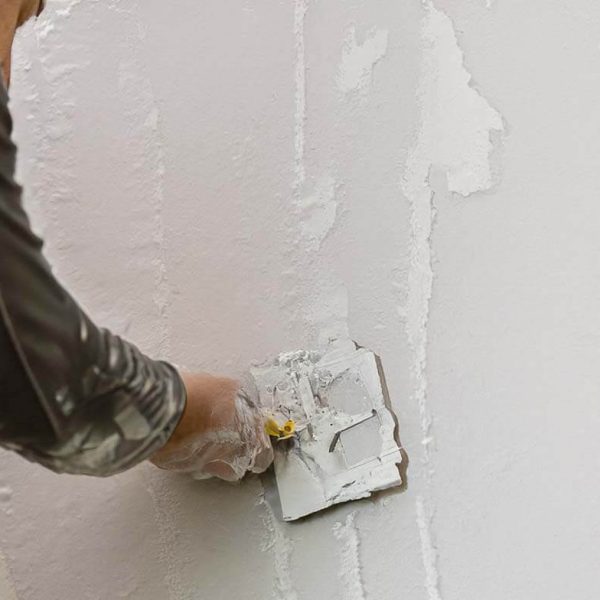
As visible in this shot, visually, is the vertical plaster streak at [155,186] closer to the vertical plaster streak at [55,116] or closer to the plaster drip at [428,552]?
the vertical plaster streak at [55,116]

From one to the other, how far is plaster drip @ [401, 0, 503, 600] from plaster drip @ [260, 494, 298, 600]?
0.82 ft

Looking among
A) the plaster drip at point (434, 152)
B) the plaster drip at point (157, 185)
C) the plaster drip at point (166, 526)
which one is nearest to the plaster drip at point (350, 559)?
the plaster drip at point (434, 152)

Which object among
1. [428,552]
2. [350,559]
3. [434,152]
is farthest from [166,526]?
[434,152]

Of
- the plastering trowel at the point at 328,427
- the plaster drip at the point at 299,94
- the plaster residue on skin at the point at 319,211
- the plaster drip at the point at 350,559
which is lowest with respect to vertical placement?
the plaster drip at the point at 350,559

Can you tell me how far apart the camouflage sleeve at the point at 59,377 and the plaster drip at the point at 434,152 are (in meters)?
0.47

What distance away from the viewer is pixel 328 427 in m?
1.27

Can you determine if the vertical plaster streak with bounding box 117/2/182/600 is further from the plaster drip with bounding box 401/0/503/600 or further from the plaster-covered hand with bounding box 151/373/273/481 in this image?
the plaster drip with bounding box 401/0/503/600

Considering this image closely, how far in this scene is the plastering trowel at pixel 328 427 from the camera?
1.23 metres

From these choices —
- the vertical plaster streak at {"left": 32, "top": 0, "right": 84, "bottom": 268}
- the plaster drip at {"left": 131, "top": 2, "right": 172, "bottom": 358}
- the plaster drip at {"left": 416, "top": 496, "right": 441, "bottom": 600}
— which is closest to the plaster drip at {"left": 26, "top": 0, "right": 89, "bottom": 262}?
the vertical plaster streak at {"left": 32, "top": 0, "right": 84, "bottom": 268}

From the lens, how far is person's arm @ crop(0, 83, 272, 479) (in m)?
0.74

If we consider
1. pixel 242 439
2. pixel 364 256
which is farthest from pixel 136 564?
pixel 364 256

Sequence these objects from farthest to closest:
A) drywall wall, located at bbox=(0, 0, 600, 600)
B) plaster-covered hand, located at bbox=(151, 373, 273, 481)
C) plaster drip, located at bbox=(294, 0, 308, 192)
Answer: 1. plaster drip, located at bbox=(294, 0, 308, 192)
2. drywall wall, located at bbox=(0, 0, 600, 600)
3. plaster-covered hand, located at bbox=(151, 373, 273, 481)

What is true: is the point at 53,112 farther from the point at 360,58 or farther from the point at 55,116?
the point at 360,58

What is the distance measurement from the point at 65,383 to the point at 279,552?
59 centimetres
